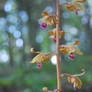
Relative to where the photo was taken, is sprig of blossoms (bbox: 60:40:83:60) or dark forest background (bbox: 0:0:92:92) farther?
dark forest background (bbox: 0:0:92:92)

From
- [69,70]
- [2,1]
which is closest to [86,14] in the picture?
[2,1]

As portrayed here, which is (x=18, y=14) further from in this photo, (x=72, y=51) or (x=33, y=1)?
(x=72, y=51)

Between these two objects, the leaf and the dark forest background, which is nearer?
the leaf

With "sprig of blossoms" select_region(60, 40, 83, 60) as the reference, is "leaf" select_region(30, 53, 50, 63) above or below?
below

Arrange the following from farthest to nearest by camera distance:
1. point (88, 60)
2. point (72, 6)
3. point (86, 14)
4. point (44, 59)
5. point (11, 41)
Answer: point (86, 14)
point (11, 41)
point (88, 60)
point (72, 6)
point (44, 59)

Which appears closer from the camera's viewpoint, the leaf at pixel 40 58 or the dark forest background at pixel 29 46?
the leaf at pixel 40 58

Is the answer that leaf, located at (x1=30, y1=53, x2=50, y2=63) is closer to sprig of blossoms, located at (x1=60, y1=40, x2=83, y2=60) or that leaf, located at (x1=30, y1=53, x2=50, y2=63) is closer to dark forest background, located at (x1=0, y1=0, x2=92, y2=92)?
sprig of blossoms, located at (x1=60, y1=40, x2=83, y2=60)

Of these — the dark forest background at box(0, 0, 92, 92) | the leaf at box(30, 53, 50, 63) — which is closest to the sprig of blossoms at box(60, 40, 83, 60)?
the leaf at box(30, 53, 50, 63)

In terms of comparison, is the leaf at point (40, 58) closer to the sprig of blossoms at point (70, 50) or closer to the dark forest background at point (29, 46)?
the sprig of blossoms at point (70, 50)

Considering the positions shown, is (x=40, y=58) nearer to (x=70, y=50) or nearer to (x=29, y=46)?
(x=70, y=50)

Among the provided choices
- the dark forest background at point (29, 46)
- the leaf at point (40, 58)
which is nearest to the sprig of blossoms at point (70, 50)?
the leaf at point (40, 58)

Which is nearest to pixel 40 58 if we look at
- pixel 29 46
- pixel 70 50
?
pixel 70 50
